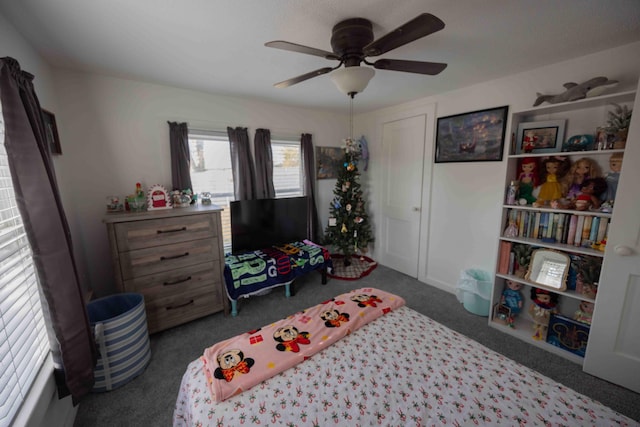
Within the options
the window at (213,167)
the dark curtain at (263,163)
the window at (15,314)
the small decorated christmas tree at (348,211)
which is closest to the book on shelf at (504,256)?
the small decorated christmas tree at (348,211)

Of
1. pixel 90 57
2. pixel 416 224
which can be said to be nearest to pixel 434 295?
pixel 416 224

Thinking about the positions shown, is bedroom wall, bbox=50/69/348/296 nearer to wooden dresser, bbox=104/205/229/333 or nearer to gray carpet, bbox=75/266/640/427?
wooden dresser, bbox=104/205/229/333

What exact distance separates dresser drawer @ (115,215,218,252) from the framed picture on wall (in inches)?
75.7

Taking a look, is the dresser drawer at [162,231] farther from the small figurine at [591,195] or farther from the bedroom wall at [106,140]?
the small figurine at [591,195]

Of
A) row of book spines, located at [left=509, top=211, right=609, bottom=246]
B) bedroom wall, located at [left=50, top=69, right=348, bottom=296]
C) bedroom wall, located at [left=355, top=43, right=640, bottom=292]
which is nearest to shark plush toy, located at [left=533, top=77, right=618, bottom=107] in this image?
bedroom wall, located at [left=355, top=43, right=640, bottom=292]

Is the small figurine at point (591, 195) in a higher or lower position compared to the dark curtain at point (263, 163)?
lower

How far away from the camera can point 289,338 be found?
1.47 metres

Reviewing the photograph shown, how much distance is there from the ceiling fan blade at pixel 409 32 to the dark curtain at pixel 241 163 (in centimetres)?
199

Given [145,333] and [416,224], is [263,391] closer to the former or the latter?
[145,333]

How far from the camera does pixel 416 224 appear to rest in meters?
3.35

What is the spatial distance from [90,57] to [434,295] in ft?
13.0

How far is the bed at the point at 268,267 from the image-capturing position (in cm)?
251

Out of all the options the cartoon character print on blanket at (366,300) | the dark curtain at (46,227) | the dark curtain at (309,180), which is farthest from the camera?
the dark curtain at (309,180)

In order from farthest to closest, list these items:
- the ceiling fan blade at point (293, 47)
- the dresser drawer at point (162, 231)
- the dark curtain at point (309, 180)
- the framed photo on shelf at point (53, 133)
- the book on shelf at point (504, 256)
A: the dark curtain at point (309, 180), the book on shelf at point (504, 256), the dresser drawer at point (162, 231), the framed photo on shelf at point (53, 133), the ceiling fan blade at point (293, 47)
